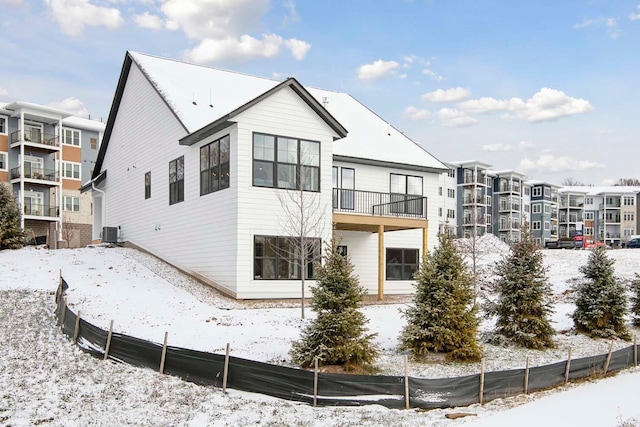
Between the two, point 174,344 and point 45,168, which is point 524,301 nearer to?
point 174,344

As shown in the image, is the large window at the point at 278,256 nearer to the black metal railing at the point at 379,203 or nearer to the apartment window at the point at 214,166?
Result: the apartment window at the point at 214,166

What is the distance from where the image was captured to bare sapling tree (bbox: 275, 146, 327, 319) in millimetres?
21281

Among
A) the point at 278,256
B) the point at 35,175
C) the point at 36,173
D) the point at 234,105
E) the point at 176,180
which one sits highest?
the point at 234,105

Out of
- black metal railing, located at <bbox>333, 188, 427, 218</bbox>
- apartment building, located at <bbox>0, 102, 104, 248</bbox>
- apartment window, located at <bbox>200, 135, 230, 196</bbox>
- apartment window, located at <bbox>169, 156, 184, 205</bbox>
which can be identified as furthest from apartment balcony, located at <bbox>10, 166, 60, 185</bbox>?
black metal railing, located at <bbox>333, 188, 427, 218</bbox>

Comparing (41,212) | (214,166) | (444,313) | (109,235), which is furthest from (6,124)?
(444,313)

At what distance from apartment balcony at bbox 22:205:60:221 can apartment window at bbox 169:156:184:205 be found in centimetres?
2414

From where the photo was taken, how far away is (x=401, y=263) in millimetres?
27094

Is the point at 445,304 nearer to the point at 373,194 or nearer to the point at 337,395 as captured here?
the point at 337,395

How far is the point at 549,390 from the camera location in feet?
42.5

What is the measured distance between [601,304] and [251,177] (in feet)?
39.3

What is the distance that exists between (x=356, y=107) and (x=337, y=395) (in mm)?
22671

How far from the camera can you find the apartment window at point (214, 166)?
21.4 meters

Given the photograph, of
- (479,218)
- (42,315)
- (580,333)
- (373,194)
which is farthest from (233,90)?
(479,218)

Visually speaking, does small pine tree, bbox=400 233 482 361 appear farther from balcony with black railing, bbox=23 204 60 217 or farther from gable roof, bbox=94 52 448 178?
balcony with black railing, bbox=23 204 60 217
